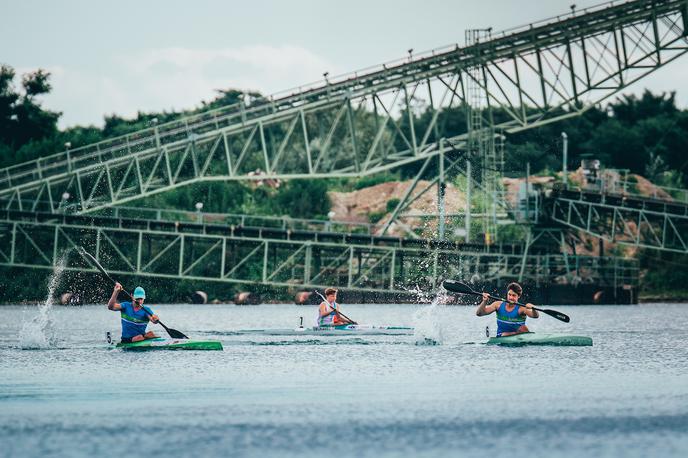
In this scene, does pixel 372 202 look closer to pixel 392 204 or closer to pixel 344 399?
pixel 392 204

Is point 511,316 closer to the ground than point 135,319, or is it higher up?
higher up

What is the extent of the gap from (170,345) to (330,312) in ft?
32.3

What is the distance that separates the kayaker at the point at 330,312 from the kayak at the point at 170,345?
26.6 feet

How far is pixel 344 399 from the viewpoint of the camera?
97.9 feet

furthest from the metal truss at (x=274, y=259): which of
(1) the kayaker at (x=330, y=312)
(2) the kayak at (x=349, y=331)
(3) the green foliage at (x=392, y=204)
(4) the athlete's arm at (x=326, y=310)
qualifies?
(4) the athlete's arm at (x=326, y=310)

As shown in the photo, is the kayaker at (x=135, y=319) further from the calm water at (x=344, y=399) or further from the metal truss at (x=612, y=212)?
the metal truss at (x=612, y=212)

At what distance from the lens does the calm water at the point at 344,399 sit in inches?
934

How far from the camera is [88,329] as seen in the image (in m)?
60.4

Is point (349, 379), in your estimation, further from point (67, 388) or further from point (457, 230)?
point (457, 230)

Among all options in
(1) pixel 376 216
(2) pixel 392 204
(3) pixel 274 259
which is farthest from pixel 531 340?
(1) pixel 376 216

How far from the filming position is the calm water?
23719 millimetres

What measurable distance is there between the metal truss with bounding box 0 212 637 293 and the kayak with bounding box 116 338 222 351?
3760cm

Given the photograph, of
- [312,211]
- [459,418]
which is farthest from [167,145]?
[459,418]

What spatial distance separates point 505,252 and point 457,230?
787 centimetres
